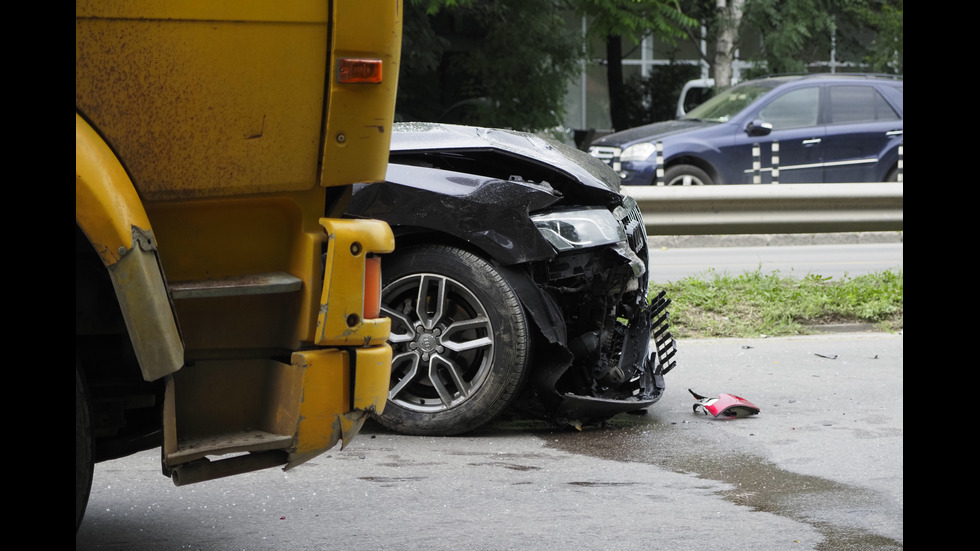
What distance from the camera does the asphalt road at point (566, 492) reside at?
12.6 feet

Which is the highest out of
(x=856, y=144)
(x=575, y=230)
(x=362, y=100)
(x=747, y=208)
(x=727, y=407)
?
(x=856, y=144)

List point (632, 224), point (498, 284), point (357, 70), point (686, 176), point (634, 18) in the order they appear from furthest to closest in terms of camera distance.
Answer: point (634, 18)
point (686, 176)
point (632, 224)
point (498, 284)
point (357, 70)

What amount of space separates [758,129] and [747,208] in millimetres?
4082

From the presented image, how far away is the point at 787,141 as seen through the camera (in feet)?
48.7

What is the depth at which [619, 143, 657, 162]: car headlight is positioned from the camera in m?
14.3

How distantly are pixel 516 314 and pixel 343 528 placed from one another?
4.65 ft

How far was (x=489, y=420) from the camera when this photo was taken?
509 cm

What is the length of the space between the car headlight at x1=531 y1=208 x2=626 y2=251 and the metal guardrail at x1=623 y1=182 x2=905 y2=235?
5.49m

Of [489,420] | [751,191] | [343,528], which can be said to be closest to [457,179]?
[489,420]

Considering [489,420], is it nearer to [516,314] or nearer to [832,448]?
[516,314]

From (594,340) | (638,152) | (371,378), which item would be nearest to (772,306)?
(594,340)

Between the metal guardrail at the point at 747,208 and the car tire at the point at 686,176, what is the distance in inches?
131

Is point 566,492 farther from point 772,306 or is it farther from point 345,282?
point 772,306

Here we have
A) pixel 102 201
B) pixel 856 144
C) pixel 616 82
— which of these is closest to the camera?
pixel 102 201
